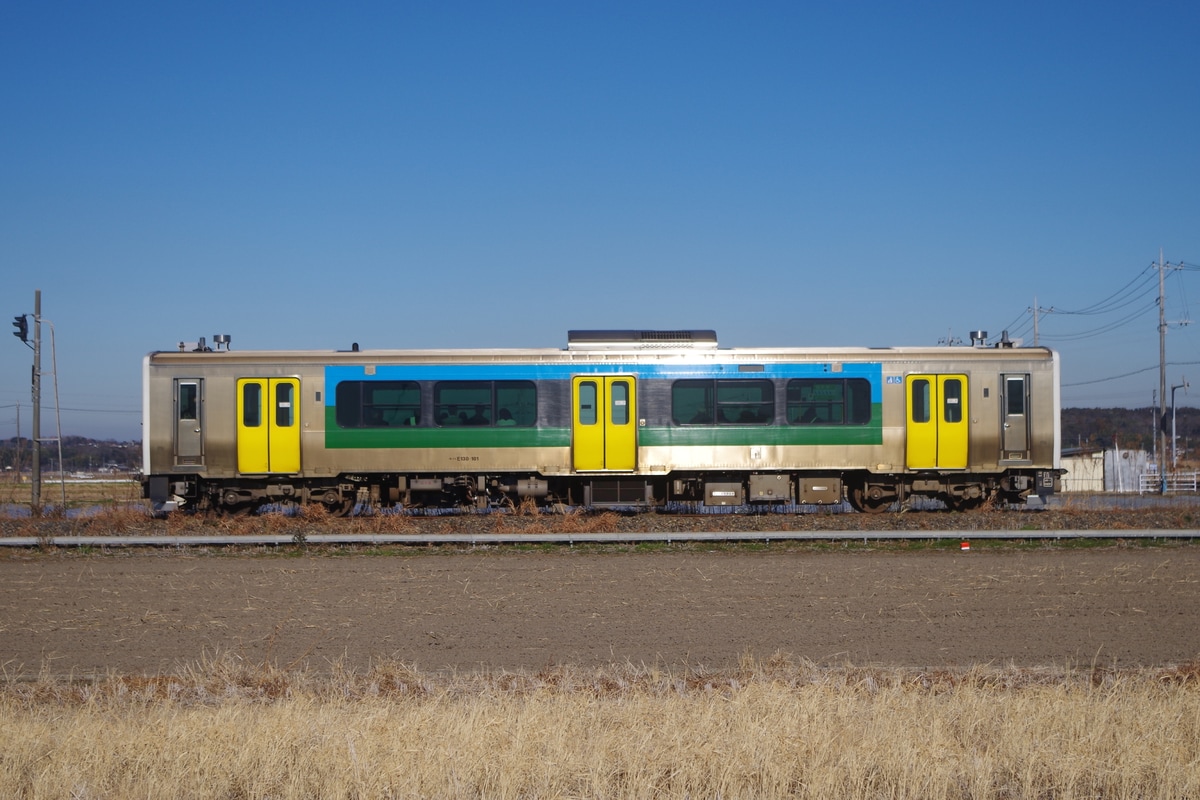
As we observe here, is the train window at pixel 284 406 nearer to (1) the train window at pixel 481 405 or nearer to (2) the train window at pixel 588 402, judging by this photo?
(1) the train window at pixel 481 405

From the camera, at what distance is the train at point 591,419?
20.4 metres

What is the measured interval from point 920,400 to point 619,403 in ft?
19.4

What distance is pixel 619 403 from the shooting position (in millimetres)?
20578

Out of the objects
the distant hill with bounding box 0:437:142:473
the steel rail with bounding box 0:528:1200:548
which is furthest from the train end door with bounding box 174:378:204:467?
the distant hill with bounding box 0:437:142:473

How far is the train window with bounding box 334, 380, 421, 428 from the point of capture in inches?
803

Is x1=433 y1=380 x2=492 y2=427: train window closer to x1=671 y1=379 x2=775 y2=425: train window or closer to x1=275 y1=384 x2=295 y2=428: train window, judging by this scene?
x1=275 y1=384 x2=295 y2=428: train window

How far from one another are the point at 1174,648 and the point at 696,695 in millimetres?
4861

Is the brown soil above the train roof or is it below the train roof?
below

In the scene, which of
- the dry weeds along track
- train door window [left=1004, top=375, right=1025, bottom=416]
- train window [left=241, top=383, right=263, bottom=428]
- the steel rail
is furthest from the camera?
train door window [left=1004, top=375, right=1025, bottom=416]

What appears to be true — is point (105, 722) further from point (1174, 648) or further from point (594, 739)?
point (1174, 648)

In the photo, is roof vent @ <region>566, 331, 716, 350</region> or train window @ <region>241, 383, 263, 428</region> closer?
train window @ <region>241, 383, 263, 428</region>

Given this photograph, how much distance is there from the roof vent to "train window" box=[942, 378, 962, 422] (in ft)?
15.2

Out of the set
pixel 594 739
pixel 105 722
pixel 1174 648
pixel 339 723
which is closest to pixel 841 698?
pixel 594 739

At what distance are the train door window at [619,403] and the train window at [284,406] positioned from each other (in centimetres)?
617
